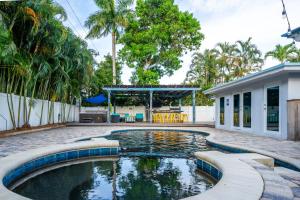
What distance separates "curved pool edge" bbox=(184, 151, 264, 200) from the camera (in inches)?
110

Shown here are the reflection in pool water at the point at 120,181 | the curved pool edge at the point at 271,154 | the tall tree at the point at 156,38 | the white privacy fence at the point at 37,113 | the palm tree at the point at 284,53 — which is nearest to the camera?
the reflection in pool water at the point at 120,181

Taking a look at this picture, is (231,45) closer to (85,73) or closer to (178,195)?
(85,73)

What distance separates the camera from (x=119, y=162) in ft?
19.9

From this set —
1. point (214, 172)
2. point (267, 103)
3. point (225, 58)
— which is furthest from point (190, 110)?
point (214, 172)

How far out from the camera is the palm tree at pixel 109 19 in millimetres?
22500

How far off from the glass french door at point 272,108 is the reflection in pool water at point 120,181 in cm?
475

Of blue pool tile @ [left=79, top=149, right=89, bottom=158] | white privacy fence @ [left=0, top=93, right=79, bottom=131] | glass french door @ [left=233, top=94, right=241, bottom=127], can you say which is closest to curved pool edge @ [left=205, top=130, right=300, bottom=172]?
blue pool tile @ [left=79, top=149, right=89, bottom=158]

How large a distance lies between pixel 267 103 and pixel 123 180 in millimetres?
7253

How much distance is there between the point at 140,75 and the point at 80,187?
20314 millimetres

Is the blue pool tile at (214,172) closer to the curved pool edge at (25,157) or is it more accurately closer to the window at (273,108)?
the curved pool edge at (25,157)

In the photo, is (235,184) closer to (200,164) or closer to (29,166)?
(200,164)

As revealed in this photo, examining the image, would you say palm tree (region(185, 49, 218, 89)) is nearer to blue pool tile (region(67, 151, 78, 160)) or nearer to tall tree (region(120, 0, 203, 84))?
tall tree (region(120, 0, 203, 84))

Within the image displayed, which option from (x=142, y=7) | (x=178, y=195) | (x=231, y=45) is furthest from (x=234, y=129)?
(x=231, y=45)

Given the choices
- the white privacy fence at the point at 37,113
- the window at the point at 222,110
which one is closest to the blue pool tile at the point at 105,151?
the white privacy fence at the point at 37,113
